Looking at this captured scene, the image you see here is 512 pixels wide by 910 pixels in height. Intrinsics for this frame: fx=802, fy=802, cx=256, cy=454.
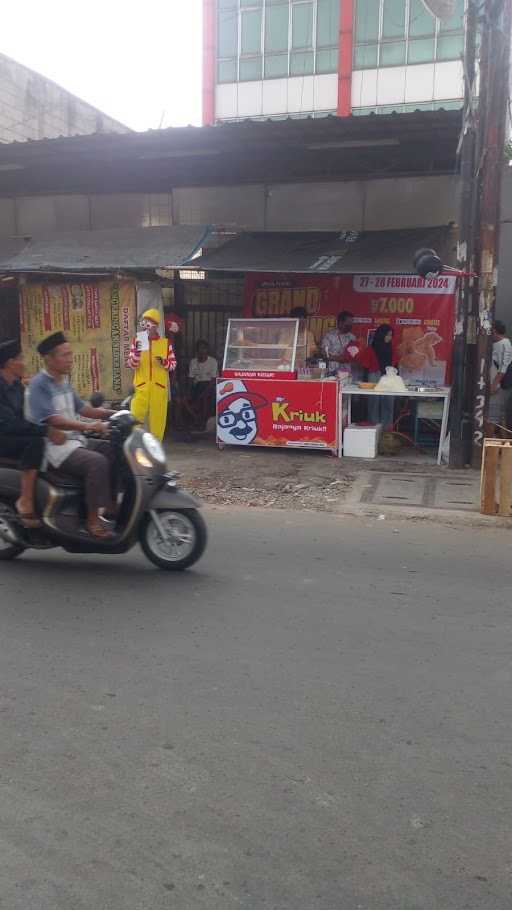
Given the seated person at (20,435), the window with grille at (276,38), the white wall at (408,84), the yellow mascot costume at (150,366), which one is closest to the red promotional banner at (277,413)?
the yellow mascot costume at (150,366)

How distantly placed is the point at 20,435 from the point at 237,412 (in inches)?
207

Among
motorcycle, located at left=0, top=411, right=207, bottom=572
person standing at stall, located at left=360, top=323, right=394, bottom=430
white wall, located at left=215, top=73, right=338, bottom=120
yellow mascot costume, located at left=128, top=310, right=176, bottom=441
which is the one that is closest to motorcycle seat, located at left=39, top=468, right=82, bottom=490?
motorcycle, located at left=0, top=411, right=207, bottom=572

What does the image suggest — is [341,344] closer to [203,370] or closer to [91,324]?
[203,370]

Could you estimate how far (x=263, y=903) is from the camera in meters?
2.43

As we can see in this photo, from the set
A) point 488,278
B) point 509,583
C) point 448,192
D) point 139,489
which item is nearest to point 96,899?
point 139,489

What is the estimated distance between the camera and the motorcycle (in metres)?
5.44

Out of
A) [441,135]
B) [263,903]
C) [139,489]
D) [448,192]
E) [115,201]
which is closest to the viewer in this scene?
[263,903]

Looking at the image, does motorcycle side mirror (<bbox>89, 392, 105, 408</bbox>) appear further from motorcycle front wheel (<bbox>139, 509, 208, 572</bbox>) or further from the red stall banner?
the red stall banner

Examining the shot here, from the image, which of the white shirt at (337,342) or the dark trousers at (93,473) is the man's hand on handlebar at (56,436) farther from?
the white shirt at (337,342)

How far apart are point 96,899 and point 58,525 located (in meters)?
3.33

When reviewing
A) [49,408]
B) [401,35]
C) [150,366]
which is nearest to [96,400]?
[49,408]

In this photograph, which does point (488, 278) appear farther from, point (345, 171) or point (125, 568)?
point (125, 568)

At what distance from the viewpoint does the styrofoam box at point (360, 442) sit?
10211 mm

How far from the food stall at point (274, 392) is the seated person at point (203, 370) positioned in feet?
4.79
